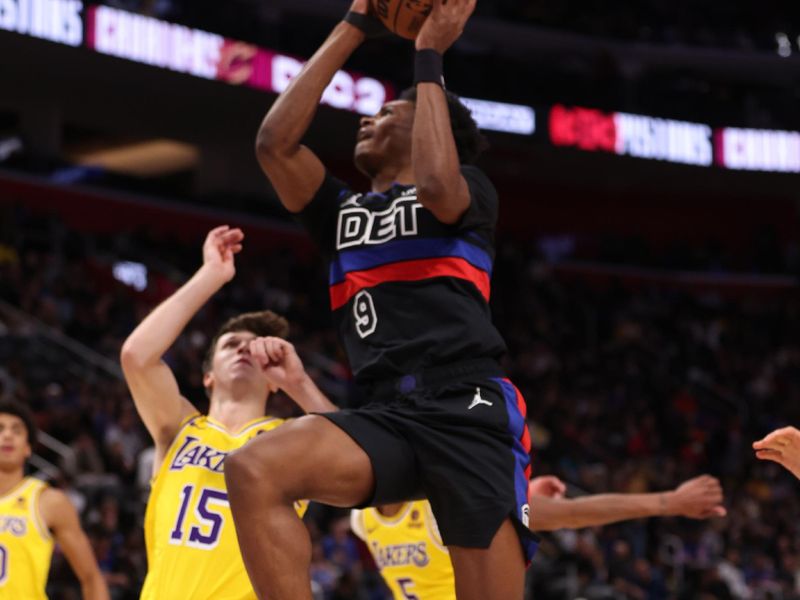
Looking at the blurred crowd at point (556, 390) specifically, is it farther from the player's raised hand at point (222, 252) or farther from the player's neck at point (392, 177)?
the player's neck at point (392, 177)

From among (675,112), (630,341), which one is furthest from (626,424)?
(675,112)

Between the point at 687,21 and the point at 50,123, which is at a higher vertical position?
the point at 687,21

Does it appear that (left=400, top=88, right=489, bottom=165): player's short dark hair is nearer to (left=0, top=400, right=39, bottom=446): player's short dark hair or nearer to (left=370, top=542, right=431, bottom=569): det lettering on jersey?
(left=370, top=542, right=431, bottom=569): det lettering on jersey

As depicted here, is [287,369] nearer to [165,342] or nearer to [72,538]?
[165,342]

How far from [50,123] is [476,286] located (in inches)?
688

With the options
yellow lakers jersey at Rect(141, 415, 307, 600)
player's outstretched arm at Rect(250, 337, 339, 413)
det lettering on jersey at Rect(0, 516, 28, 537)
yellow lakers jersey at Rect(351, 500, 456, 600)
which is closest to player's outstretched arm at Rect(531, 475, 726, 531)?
yellow lakers jersey at Rect(351, 500, 456, 600)

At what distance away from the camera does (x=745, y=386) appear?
20938mm

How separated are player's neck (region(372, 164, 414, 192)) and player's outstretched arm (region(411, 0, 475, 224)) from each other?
0.95ft

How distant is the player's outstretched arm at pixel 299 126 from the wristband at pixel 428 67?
0.96ft

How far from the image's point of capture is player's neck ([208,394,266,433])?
4.75 m

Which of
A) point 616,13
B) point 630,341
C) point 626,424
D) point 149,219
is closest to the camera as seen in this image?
point 626,424

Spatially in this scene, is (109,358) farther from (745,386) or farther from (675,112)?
(675,112)

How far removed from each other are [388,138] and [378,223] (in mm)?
316

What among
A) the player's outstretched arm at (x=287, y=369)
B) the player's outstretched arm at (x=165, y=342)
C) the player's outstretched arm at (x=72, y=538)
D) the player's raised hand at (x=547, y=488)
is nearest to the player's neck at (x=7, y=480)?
the player's outstretched arm at (x=72, y=538)
